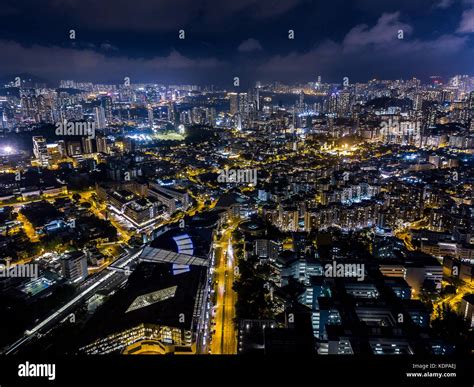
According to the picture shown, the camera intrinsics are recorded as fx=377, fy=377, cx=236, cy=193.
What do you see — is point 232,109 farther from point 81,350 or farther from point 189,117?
point 81,350

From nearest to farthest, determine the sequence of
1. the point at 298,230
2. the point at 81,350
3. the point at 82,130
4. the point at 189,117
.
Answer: the point at 81,350 → the point at 298,230 → the point at 82,130 → the point at 189,117

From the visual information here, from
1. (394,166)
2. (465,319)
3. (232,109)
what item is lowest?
(465,319)

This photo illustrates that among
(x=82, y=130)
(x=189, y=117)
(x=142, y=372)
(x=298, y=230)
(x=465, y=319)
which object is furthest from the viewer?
(x=189, y=117)

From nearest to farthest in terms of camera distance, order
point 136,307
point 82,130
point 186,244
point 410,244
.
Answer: point 136,307 → point 186,244 → point 410,244 → point 82,130

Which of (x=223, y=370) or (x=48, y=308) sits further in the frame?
(x=48, y=308)

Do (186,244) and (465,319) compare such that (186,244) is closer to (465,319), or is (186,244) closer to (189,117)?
(465,319)

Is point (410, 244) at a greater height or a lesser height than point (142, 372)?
lesser

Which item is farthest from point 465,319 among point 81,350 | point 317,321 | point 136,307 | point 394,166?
point 394,166

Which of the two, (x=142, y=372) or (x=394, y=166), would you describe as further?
(x=394, y=166)

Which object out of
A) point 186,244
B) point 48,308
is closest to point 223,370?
point 48,308
